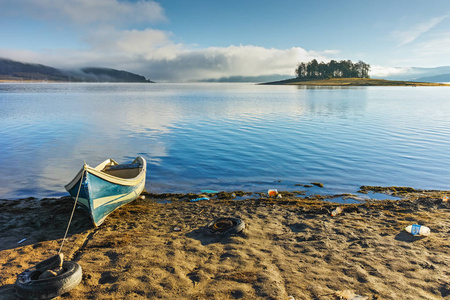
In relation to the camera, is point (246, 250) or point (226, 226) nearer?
point (246, 250)

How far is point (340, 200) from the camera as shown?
42.6ft

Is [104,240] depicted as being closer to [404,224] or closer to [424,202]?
[404,224]

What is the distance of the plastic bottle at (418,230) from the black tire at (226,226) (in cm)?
528

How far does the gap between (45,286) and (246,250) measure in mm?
4952

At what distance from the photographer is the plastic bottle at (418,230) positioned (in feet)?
28.5

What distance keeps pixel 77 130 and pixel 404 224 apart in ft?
104

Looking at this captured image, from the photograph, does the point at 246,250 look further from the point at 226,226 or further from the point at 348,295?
the point at 348,295

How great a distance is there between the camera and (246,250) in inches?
319

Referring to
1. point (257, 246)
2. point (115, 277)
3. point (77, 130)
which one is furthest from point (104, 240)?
point (77, 130)

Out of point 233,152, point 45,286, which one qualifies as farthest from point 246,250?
point 233,152

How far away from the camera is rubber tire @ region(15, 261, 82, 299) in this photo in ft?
19.5

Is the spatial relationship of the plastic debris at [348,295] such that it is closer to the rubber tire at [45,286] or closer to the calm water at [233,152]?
the rubber tire at [45,286]

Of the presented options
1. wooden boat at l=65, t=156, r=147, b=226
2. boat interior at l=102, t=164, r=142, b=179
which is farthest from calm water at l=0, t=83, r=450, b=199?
wooden boat at l=65, t=156, r=147, b=226

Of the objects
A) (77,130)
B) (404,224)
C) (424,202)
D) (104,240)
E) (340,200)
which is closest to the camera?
(104,240)
